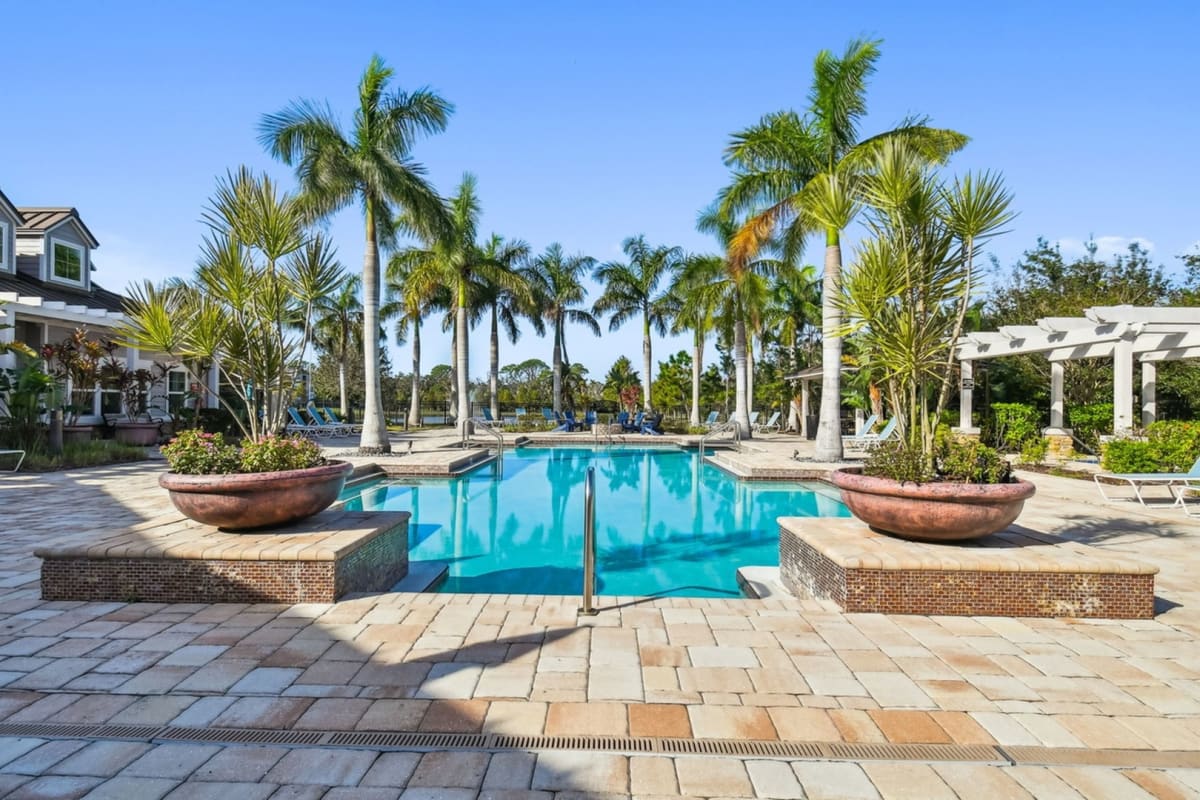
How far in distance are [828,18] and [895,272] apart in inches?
343

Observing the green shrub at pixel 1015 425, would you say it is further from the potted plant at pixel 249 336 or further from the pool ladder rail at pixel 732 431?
the potted plant at pixel 249 336

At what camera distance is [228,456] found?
469 cm

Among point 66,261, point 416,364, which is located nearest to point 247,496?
point 66,261

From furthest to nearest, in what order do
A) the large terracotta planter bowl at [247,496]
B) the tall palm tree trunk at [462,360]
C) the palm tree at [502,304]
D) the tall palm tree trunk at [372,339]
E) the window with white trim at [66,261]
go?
the palm tree at [502,304] → the tall palm tree trunk at [462,360] → the window with white trim at [66,261] → the tall palm tree trunk at [372,339] → the large terracotta planter bowl at [247,496]

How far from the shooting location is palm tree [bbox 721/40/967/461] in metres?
12.1

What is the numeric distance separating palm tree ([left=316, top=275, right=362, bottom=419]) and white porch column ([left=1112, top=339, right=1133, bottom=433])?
2534 centimetres

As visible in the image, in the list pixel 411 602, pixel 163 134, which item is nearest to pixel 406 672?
pixel 411 602

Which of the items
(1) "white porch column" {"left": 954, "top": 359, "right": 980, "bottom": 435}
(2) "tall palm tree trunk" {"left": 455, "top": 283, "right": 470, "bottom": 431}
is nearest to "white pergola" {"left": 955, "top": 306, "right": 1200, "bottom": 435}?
(1) "white porch column" {"left": 954, "top": 359, "right": 980, "bottom": 435}

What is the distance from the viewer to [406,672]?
→ 3102mm

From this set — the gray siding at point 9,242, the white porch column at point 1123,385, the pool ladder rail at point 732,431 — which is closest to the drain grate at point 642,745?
the white porch column at point 1123,385

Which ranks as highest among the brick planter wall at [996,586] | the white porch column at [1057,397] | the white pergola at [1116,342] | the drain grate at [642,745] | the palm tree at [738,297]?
the palm tree at [738,297]

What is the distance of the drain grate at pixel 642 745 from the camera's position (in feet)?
7.84

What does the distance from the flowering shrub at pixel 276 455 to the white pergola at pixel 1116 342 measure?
11.2 meters

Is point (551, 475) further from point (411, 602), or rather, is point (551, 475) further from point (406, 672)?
point (406, 672)
